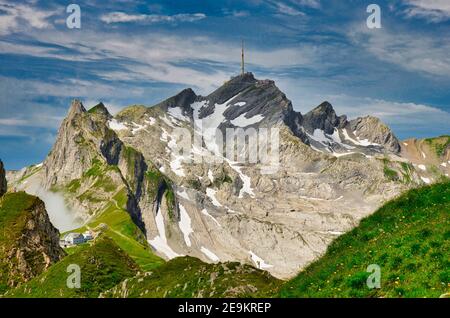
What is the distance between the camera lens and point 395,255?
27.1m

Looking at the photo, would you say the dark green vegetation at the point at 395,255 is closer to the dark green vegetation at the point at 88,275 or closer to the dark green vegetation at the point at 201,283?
the dark green vegetation at the point at 201,283

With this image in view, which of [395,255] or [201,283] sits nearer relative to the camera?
[395,255]

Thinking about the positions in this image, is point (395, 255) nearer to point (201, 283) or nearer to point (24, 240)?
point (201, 283)

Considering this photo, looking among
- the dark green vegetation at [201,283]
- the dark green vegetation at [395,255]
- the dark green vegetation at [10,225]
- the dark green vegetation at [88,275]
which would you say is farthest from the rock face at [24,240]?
the dark green vegetation at [395,255]

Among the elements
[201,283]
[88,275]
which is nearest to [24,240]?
[88,275]

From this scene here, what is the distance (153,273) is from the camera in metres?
42.7

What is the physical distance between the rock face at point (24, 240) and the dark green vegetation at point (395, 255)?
4976 cm

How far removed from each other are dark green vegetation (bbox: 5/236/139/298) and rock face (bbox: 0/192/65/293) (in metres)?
16.2

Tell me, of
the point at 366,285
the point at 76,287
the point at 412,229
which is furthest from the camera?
the point at 76,287

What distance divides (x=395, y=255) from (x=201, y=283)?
43.1ft
